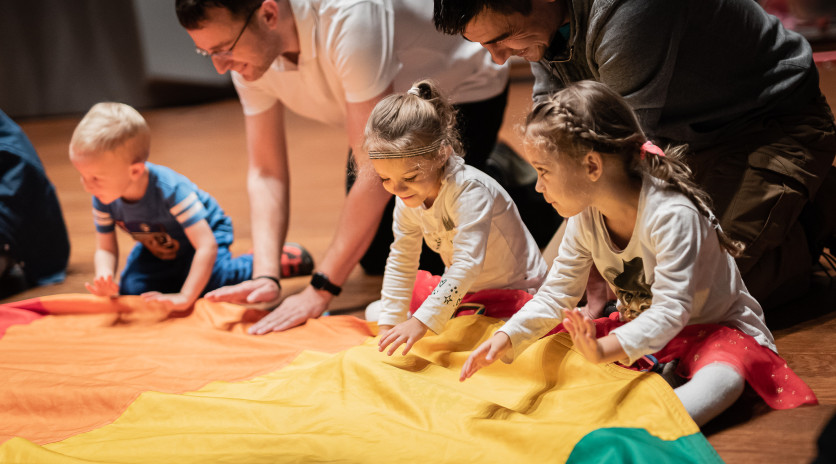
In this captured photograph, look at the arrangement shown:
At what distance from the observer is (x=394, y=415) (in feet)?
4.53

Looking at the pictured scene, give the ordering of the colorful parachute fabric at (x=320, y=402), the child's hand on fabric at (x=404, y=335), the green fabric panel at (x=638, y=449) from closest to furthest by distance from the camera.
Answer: the green fabric panel at (x=638, y=449) → the colorful parachute fabric at (x=320, y=402) → the child's hand on fabric at (x=404, y=335)

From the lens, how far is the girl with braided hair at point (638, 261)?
129 cm

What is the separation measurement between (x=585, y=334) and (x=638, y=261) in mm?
257

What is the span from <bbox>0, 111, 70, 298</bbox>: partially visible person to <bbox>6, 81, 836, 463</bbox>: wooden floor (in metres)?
0.08

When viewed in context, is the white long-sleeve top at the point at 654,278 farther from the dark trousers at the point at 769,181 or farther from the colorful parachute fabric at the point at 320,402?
the dark trousers at the point at 769,181

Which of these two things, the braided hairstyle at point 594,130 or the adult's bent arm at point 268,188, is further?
the adult's bent arm at point 268,188

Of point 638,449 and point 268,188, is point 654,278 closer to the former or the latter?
point 638,449

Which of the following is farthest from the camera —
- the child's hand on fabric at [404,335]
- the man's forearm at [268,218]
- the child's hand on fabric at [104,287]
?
the man's forearm at [268,218]

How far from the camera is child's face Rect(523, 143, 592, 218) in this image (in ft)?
4.31

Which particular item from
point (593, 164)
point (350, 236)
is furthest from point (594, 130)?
point (350, 236)

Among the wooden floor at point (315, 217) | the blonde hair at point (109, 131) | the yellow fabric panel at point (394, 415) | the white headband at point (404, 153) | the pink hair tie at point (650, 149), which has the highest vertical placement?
the pink hair tie at point (650, 149)

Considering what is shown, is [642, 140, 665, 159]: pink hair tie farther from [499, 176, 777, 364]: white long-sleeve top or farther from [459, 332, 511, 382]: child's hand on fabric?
[459, 332, 511, 382]: child's hand on fabric

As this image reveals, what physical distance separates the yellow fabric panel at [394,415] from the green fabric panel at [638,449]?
2 cm

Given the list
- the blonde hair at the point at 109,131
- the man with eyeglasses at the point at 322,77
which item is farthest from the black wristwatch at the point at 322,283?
the blonde hair at the point at 109,131
